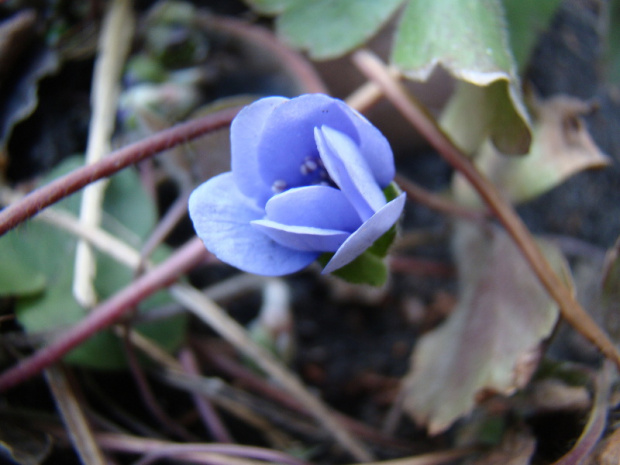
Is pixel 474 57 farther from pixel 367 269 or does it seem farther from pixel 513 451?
pixel 513 451

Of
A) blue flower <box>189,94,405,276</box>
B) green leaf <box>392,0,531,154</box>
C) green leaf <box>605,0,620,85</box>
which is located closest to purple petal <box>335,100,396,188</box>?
blue flower <box>189,94,405,276</box>

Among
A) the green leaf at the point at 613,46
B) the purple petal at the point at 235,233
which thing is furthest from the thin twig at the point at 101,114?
the green leaf at the point at 613,46

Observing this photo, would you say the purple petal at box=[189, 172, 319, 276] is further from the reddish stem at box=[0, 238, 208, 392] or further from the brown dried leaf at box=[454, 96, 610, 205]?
the brown dried leaf at box=[454, 96, 610, 205]

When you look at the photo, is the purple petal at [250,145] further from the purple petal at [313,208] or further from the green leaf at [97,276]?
the green leaf at [97,276]

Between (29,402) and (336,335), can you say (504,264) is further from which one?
(29,402)

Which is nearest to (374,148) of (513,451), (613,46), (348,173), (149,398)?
(348,173)
